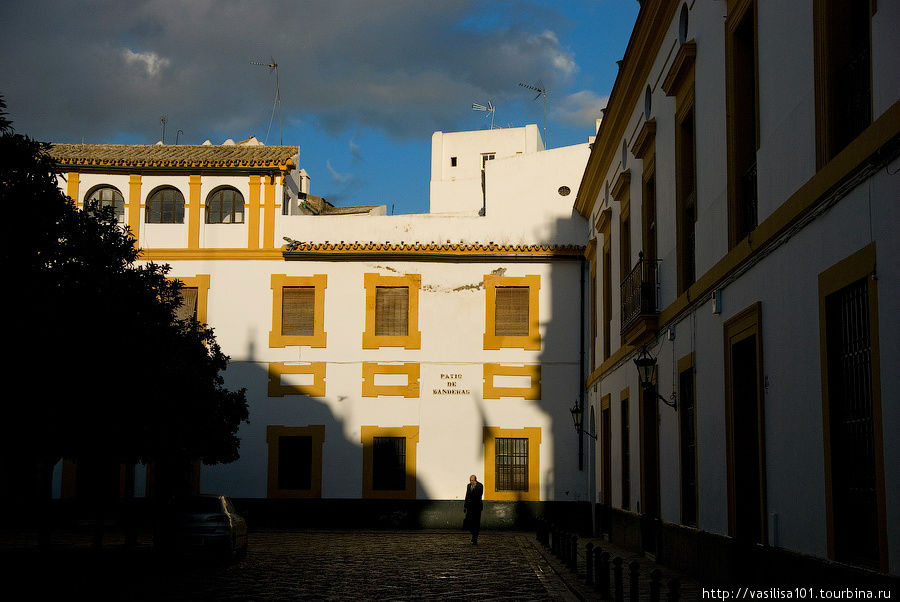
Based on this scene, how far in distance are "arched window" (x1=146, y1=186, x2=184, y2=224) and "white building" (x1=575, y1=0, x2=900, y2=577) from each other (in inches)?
489

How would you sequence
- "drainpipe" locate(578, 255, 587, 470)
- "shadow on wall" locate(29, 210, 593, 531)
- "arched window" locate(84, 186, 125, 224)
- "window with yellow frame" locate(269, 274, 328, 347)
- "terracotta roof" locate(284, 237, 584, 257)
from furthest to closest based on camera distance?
"arched window" locate(84, 186, 125, 224), "terracotta roof" locate(284, 237, 584, 257), "window with yellow frame" locate(269, 274, 328, 347), "drainpipe" locate(578, 255, 587, 470), "shadow on wall" locate(29, 210, 593, 531)

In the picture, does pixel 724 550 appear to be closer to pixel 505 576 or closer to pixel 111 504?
pixel 505 576

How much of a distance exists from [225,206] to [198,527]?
40.8 feet

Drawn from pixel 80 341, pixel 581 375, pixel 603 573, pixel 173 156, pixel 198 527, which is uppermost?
pixel 173 156

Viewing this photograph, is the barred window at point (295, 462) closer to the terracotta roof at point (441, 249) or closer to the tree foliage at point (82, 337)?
the terracotta roof at point (441, 249)

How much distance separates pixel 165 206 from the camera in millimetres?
27656

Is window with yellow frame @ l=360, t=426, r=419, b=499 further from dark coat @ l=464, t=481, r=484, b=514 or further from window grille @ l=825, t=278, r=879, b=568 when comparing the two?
window grille @ l=825, t=278, r=879, b=568

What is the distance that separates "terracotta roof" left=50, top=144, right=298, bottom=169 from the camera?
27266mm

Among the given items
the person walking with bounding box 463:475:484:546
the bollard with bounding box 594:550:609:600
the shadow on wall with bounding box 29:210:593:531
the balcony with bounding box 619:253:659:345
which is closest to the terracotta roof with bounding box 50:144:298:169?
the shadow on wall with bounding box 29:210:593:531

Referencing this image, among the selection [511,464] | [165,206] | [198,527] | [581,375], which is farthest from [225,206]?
[198,527]

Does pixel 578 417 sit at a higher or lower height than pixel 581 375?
lower

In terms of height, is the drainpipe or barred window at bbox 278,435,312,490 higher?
the drainpipe

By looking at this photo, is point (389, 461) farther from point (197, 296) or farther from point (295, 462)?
point (197, 296)

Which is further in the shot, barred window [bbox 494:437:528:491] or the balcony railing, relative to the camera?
barred window [bbox 494:437:528:491]
